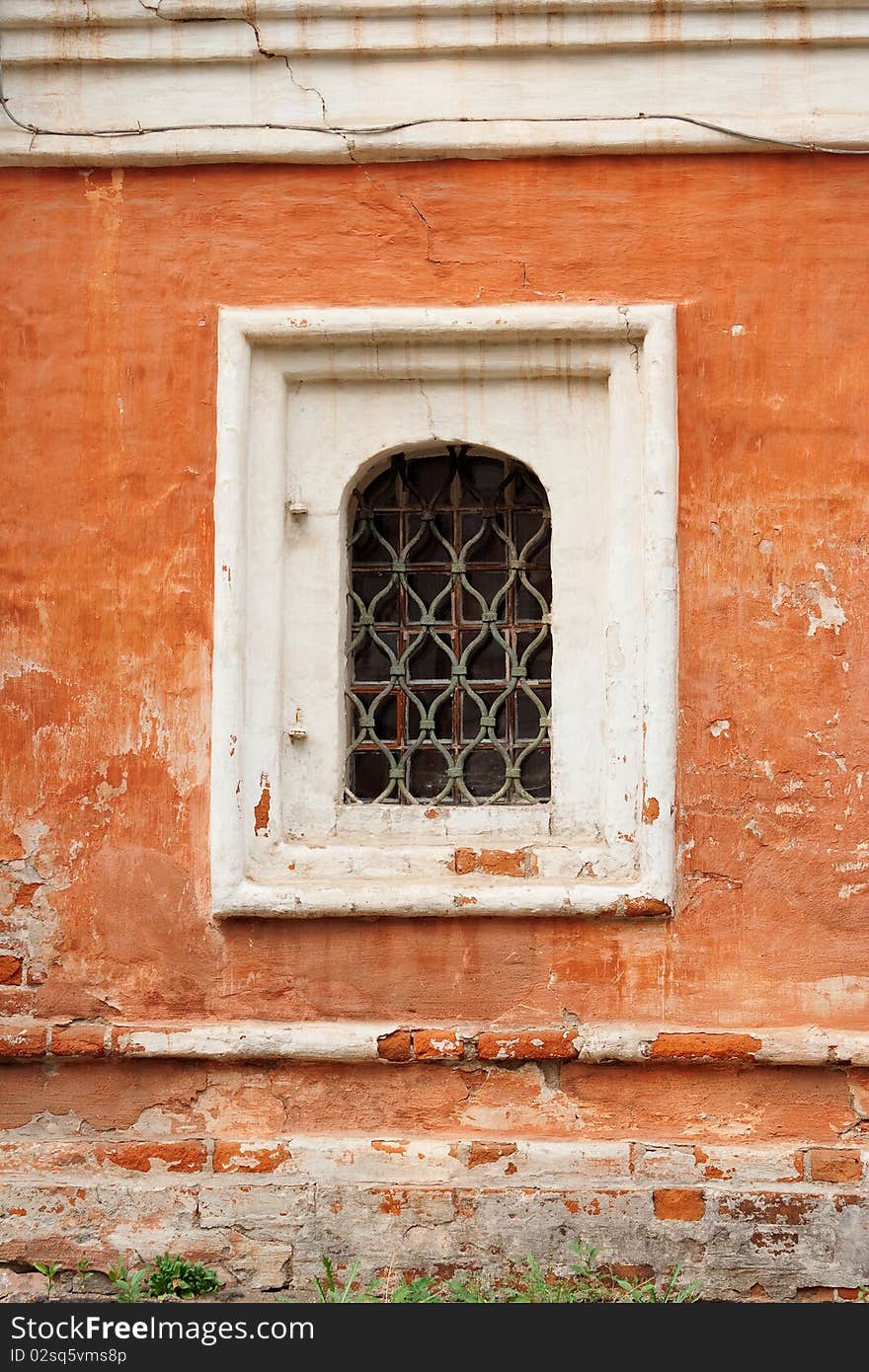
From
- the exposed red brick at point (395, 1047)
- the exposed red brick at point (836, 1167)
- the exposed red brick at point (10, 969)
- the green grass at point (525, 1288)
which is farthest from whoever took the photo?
the exposed red brick at point (10, 969)

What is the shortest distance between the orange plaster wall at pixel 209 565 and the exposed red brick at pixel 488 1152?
357mm

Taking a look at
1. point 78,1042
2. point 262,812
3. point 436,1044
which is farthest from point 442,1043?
point 78,1042

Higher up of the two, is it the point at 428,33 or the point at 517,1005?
the point at 428,33

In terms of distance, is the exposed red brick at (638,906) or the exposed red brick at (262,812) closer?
the exposed red brick at (638,906)

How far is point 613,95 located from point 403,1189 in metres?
3.30

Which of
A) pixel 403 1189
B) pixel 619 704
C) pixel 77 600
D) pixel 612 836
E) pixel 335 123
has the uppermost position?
pixel 335 123

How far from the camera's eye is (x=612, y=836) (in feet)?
14.7

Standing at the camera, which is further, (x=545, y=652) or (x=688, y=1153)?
(x=545, y=652)

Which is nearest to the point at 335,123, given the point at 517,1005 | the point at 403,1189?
the point at 517,1005

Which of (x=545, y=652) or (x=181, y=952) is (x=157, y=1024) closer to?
(x=181, y=952)

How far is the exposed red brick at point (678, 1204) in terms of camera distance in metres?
4.27

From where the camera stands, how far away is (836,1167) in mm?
4312

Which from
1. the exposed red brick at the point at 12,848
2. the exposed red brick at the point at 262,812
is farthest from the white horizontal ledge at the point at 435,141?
the exposed red brick at the point at 12,848

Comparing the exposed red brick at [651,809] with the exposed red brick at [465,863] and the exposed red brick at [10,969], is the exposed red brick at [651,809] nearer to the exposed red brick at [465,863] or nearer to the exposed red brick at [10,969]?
the exposed red brick at [465,863]
